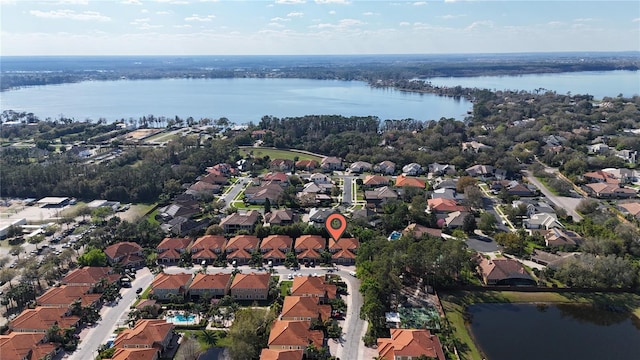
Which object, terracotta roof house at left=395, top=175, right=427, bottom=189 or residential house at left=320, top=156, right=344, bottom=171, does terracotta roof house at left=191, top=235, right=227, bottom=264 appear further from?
residential house at left=320, top=156, right=344, bottom=171

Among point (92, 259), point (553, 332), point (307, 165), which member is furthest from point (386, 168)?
point (92, 259)

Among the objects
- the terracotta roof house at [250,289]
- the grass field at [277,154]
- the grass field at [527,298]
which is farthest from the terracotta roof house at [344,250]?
the grass field at [277,154]

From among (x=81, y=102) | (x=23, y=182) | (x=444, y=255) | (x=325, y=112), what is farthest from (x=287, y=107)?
(x=444, y=255)

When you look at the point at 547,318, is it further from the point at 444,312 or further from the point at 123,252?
the point at 123,252

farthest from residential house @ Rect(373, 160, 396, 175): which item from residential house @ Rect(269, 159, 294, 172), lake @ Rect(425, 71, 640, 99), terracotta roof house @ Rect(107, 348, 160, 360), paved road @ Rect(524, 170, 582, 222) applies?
lake @ Rect(425, 71, 640, 99)

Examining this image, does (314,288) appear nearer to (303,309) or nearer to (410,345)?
(303,309)

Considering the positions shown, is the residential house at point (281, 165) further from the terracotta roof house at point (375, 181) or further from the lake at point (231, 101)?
the lake at point (231, 101)
